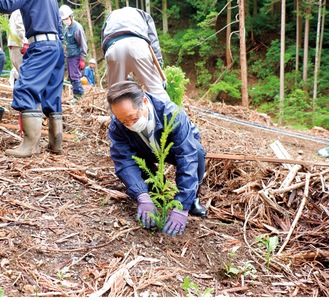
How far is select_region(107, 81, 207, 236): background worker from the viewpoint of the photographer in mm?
2350

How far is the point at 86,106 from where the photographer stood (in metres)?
5.68

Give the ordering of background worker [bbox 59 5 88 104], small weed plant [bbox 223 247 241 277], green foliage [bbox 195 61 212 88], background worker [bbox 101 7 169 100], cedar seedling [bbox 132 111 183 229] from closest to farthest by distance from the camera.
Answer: small weed plant [bbox 223 247 241 277]
cedar seedling [bbox 132 111 183 229]
background worker [bbox 101 7 169 100]
background worker [bbox 59 5 88 104]
green foliage [bbox 195 61 212 88]

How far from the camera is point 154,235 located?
2.46 metres

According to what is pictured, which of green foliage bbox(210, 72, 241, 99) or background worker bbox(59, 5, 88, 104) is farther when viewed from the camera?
green foliage bbox(210, 72, 241, 99)

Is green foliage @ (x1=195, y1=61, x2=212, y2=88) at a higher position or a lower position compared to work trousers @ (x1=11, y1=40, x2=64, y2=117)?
lower

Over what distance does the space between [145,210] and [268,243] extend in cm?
96

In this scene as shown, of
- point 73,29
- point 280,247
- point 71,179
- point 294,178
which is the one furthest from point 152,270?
point 73,29

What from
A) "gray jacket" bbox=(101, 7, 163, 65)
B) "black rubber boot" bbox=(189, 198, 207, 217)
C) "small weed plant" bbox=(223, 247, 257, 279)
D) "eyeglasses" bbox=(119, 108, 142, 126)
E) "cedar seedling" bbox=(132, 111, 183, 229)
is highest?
"gray jacket" bbox=(101, 7, 163, 65)

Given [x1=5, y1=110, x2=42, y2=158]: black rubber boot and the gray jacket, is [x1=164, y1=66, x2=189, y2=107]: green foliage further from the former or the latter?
[x1=5, y1=110, x2=42, y2=158]: black rubber boot

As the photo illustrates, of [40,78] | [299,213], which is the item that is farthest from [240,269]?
[40,78]

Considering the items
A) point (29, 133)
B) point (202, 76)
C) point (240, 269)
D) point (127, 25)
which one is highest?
point (127, 25)

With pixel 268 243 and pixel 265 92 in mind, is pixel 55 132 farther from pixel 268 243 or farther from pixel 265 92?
pixel 265 92

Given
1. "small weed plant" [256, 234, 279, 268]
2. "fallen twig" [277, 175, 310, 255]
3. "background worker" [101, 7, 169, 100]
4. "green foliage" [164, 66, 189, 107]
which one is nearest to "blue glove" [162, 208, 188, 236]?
"small weed plant" [256, 234, 279, 268]

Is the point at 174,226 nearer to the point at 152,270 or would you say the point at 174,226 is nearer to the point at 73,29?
the point at 152,270
